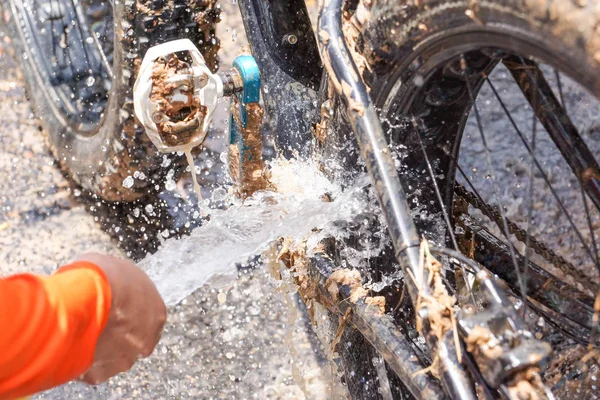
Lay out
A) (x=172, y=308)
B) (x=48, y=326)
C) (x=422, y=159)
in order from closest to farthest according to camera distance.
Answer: (x=48, y=326) < (x=422, y=159) < (x=172, y=308)

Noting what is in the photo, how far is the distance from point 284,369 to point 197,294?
37cm

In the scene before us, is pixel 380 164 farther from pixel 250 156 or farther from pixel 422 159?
pixel 250 156

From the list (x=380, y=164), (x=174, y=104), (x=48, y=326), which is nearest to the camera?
(x=48, y=326)

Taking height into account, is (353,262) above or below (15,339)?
below

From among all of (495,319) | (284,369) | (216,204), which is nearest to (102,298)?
(495,319)

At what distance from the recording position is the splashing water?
4.92 ft

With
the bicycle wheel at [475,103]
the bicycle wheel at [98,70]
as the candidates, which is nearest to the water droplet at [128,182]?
the bicycle wheel at [98,70]

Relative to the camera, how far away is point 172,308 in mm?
2109

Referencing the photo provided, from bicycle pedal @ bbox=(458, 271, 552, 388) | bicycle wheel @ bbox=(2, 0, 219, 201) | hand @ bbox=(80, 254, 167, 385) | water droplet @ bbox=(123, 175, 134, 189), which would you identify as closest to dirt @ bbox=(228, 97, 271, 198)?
bicycle wheel @ bbox=(2, 0, 219, 201)

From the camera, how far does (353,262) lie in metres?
1.39

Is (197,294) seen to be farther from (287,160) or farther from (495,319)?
(495,319)

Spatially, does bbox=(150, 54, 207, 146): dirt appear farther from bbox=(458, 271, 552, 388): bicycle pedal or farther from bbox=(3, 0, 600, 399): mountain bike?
bbox=(458, 271, 552, 388): bicycle pedal

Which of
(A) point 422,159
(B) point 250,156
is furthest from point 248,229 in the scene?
(A) point 422,159

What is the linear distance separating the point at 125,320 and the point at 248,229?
2.35 feet
